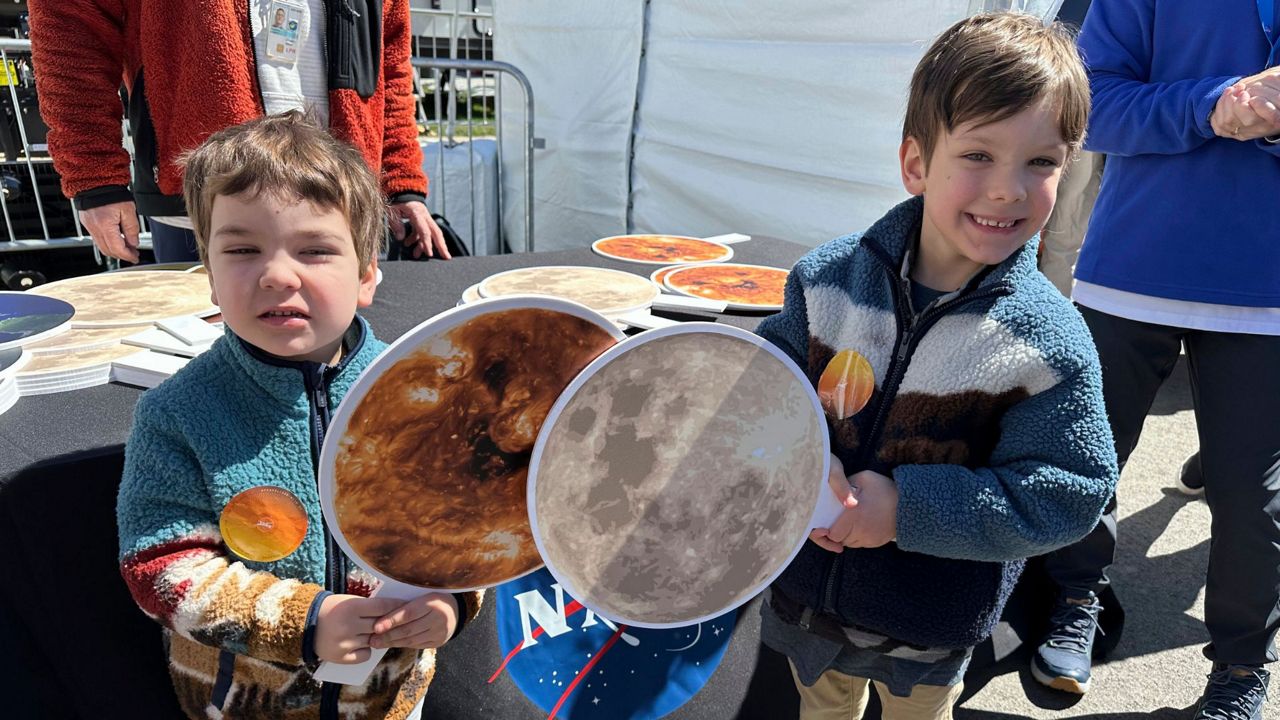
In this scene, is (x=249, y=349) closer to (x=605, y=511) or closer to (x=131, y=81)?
(x=605, y=511)

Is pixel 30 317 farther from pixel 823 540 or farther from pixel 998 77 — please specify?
pixel 998 77

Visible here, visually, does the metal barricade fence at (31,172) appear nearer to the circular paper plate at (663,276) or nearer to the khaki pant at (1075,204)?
the circular paper plate at (663,276)

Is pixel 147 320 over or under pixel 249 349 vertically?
under

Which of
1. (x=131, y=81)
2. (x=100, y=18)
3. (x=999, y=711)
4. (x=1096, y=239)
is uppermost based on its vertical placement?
(x=100, y=18)

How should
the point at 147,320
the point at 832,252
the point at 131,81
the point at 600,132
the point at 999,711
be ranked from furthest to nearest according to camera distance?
the point at 600,132 → the point at 999,711 → the point at 131,81 → the point at 147,320 → the point at 832,252

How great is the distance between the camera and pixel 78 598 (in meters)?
1.19

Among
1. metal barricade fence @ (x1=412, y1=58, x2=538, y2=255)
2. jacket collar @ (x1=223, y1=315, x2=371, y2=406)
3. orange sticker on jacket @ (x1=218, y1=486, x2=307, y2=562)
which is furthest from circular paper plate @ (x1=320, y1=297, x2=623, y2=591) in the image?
metal barricade fence @ (x1=412, y1=58, x2=538, y2=255)

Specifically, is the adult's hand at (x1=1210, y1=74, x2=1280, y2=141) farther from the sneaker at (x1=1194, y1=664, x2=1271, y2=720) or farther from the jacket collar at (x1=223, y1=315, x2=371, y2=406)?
the jacket collar at (x1=223, y1=315, x2=371, y2=406)

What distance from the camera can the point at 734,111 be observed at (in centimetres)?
448

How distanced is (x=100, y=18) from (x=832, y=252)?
1.57m

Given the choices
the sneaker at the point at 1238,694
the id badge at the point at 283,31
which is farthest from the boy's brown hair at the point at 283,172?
the sneaker at the point at 1238,694

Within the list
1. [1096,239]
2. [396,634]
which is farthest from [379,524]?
[1096,239]

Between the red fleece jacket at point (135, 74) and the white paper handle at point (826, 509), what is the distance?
117 cm

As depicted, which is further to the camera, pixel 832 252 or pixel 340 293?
pixel 832 252
